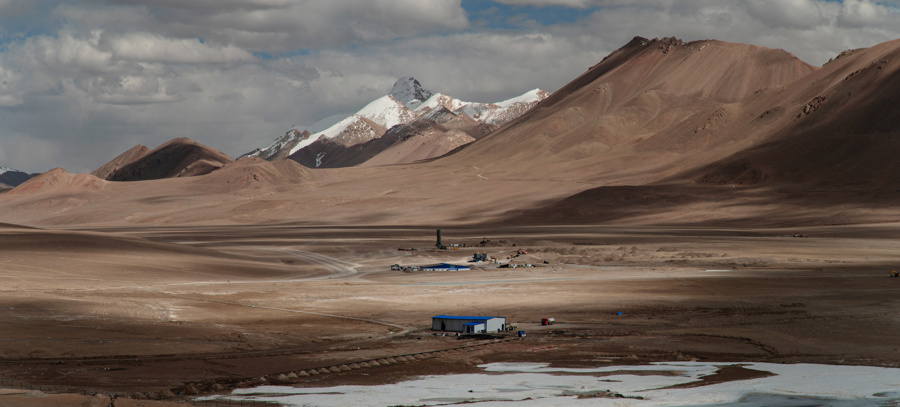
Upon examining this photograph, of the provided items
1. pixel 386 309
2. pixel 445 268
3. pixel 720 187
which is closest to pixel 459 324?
Result: pixel 386 309

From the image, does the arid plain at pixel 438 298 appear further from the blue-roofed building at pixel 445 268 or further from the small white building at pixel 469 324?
the blue-roofed building at pixel 445 268

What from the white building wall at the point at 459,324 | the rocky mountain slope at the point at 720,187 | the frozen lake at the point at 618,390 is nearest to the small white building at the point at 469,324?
the white building wall at the point at 459,324

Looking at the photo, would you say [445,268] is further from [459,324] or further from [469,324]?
[469,324]

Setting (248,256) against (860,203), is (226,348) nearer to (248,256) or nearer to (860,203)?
(248,256)

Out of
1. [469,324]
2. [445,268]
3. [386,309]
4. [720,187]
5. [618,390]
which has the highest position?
[720,187]

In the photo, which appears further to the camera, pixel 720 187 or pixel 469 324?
pixel 720 187

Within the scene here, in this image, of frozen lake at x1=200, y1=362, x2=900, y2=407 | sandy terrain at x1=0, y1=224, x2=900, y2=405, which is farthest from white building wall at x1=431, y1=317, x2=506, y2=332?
frozen lake at x1=200, y1=362, x2=900, y2=407
